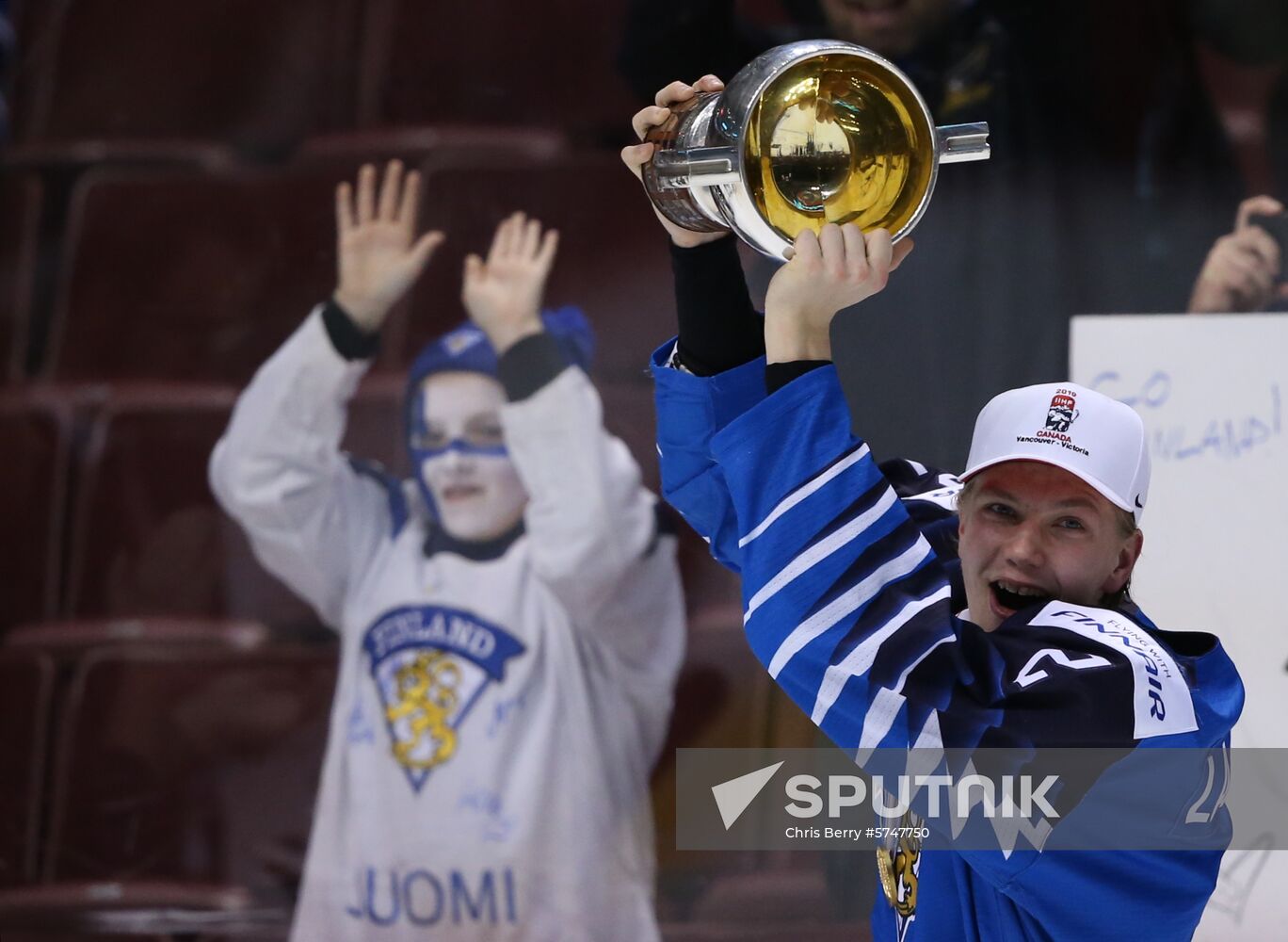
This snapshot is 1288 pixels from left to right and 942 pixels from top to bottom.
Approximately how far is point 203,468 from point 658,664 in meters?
0.73

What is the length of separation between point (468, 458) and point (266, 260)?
0.42 metres

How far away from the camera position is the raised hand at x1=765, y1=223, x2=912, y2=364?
916 mm

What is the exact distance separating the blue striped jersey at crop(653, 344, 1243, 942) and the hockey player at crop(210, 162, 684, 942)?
2.91 feet

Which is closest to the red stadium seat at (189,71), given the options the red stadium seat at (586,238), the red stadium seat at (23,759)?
the red stadium seat at (586,238)

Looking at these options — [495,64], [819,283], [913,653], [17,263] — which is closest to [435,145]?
[495,64]

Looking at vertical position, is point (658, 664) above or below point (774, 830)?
above

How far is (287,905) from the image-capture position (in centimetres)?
196

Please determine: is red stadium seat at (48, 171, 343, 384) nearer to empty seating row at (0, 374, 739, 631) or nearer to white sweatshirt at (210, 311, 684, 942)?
empty seating row at (0, 374, 739, 631)

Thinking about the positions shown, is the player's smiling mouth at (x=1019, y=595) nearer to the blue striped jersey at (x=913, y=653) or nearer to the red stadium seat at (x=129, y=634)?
the blue striped jersey at (x=913, y=653)

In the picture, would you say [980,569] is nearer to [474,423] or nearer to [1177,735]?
[1177,735]

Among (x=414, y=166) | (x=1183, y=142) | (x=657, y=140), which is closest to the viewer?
(x=657, y=140)

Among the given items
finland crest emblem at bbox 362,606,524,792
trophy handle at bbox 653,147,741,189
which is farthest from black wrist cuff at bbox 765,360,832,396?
finland crest emblem at bbox 362,606,524,792

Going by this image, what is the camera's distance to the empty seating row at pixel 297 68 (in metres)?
1.96

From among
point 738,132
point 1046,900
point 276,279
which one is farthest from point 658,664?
point 738,132
